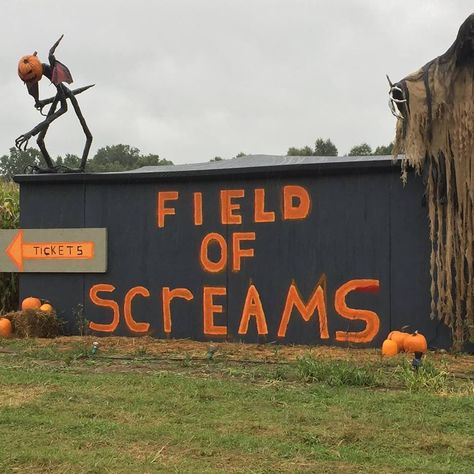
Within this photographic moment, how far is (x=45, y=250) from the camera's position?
10922 mm

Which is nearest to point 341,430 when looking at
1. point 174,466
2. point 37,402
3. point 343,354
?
point 174,466

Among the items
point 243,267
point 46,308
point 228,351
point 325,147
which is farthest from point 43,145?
point 325,147

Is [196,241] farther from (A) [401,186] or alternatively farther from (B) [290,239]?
(A) [401,186]

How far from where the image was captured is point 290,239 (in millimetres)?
9641

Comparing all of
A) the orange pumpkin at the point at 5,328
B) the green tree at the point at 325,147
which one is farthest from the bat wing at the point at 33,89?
the green tree at the point at 325,147

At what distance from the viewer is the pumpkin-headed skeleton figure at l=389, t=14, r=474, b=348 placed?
8203mm

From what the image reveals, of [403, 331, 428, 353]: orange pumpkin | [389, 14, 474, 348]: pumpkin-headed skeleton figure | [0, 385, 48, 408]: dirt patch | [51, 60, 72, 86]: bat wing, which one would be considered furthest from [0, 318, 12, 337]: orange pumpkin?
[389, 14, 474, 348]: pumpkin-headed skeleton figure

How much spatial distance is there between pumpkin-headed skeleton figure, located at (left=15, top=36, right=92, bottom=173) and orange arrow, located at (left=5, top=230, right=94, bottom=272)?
4.32ft

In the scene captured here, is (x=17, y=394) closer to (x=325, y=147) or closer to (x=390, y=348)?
(x=390, y=348)

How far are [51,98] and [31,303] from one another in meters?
3.58

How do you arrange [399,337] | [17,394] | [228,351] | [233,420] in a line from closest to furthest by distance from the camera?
[233,420]
[17,394]
[399,337]
[228,351]

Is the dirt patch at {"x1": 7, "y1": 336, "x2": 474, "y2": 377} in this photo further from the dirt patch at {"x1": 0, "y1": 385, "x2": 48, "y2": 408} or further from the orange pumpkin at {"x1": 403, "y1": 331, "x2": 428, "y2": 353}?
the dirt patch at {"x1": 0, "y1": 385, "x2": 48, "y2": 408}

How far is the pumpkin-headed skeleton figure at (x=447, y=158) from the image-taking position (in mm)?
8203

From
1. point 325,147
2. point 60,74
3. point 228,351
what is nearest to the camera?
point 228,351
